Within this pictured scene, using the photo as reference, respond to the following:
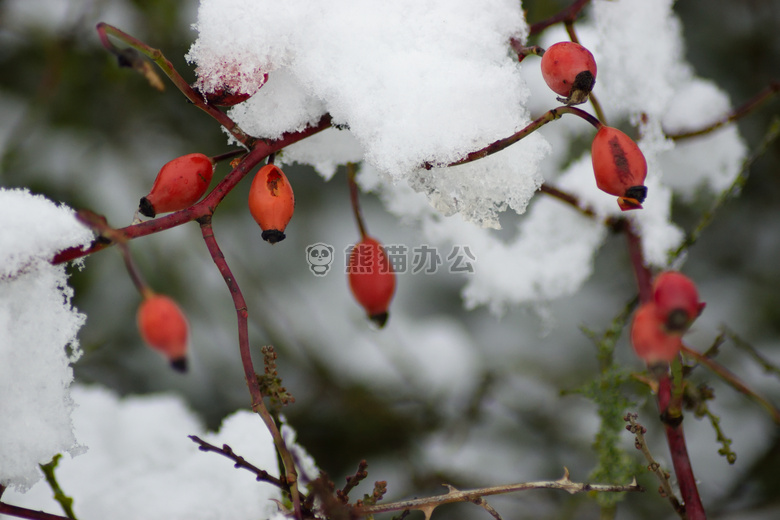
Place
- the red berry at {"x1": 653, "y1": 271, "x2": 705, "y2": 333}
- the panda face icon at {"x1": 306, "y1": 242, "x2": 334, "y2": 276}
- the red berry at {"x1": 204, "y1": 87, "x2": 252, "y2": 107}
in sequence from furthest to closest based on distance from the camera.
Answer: the panda face icon at {"x1": 306, "y1": 242, "x2": 334, "y2": 276}
the red berry at {"x1": 204, "y1": 87, "x2": 252, "y2": 107}
the red berry at {"x1": 653, "y1": 271, "x2": 705, "y2": 333}

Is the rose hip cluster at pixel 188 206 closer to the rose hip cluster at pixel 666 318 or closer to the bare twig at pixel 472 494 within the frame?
the bare twig at pixel 472 494

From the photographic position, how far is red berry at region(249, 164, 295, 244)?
2.70 feet

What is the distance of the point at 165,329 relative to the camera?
0.66 metres

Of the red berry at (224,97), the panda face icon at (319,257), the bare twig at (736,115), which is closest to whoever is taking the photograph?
the red berry at (224,97)

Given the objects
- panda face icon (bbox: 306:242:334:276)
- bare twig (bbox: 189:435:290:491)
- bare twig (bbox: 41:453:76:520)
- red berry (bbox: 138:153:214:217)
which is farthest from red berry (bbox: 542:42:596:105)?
panda face icon (bbox: 306:242:334:276)

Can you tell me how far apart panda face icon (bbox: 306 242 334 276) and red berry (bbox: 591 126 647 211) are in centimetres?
178

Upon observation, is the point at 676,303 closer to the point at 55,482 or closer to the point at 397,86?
the point at 397,86

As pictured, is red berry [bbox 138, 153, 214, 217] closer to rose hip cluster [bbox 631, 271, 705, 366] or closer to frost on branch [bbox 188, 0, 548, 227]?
frost on branch [bbox 188, 0, 548, 227]

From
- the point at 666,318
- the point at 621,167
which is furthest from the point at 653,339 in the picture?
the point at 621,167

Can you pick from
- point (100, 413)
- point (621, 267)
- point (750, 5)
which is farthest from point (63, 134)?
point (750, 5)

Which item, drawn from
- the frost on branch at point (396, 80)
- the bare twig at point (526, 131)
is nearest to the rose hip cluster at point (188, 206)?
the frost on branch at point (396, 80)

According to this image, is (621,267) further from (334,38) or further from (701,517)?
(334,38)

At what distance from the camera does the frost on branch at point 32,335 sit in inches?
31.0

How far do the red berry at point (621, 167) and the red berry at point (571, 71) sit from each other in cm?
6
